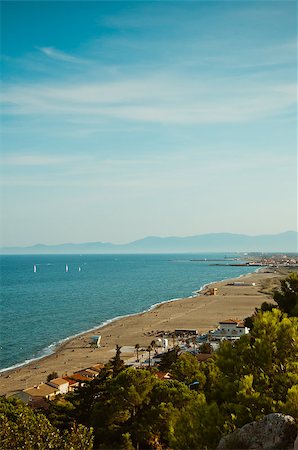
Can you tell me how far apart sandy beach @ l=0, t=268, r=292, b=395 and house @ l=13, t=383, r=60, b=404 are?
12.2 feet

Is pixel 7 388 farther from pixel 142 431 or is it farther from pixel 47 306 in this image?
pixel 47 306

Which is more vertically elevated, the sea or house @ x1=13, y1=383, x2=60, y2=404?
house @ x1=13, y1=383, x2=60, y2=404

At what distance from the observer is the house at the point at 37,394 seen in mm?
25031

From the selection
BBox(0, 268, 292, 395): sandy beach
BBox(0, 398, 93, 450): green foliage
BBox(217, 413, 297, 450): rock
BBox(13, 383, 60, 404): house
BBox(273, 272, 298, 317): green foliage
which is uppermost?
BBox(273, 272, 298, 317): green foliage

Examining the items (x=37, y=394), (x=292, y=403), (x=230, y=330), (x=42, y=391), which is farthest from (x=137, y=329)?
(x=292, y=403)

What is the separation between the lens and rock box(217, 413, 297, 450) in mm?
7215

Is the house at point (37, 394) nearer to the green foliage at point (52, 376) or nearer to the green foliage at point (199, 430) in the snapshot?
the green foliage at point (52, 376)

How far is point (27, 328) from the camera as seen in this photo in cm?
4925

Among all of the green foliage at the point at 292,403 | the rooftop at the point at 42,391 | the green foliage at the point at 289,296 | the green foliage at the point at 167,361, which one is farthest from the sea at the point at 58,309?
the green foliage at the point at 292,403

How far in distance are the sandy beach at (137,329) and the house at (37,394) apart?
12.2 ft

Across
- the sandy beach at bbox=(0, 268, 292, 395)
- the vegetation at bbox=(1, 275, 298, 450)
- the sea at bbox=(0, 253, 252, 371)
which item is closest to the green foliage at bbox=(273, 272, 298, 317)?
the vegetation at bbox=(1, 275, 298, 450)

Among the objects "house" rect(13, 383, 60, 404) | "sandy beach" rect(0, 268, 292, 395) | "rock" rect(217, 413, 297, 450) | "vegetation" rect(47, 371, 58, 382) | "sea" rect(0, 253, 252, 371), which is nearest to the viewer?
"rock" rect(217, 413, 297, 450)

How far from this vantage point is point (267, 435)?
7.38m

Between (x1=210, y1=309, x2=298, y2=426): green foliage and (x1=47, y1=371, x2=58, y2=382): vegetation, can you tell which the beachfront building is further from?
(x1=210, y1=309, x2=298, y2=426): green foliage
